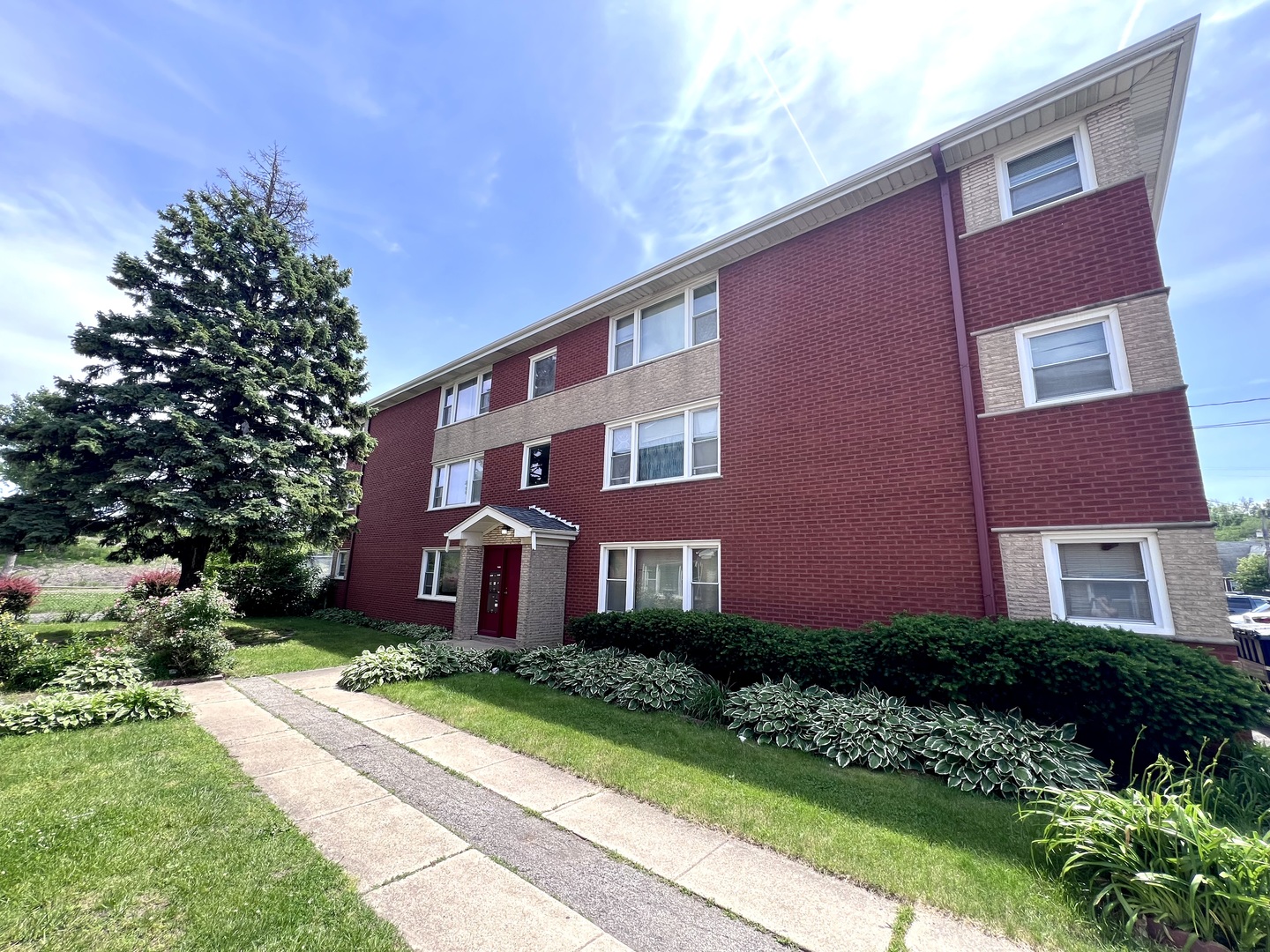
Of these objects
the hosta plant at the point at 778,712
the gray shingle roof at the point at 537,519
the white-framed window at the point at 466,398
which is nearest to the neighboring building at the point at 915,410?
the gray shingle roof at the point at 537,519

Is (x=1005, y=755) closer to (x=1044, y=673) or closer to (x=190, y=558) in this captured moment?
(x=1044, y=673)

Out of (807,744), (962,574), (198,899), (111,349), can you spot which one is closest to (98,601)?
(111,349)

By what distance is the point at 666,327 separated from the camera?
12258 millimetres

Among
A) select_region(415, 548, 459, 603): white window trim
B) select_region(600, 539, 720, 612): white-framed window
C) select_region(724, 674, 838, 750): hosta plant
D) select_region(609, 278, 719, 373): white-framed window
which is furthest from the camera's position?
select_region(415, 548, 459, 603): white window trim

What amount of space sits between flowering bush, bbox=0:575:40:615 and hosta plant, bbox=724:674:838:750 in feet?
65.9

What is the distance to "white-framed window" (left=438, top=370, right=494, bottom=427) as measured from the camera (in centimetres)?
1681

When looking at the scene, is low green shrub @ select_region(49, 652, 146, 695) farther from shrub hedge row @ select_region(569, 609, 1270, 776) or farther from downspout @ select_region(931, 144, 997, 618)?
downspout @ select_region(931, 144, 997, 618)

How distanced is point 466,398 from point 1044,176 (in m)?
15.6

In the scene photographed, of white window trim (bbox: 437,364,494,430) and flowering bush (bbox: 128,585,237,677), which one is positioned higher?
white window trim (bbox: 437,364,494,430)

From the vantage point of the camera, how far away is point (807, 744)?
6.25 metres

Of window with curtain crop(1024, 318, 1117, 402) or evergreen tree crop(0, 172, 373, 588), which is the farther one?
evergreen tree crop(0, 172, 373, 588)

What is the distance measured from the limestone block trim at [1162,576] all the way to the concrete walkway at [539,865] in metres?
5.26

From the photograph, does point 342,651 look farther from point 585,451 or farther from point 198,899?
point 198,899

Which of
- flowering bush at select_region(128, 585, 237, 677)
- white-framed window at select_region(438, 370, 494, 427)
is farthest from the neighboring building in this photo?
flowering bush at select_region(128, 585, 237, 677)
